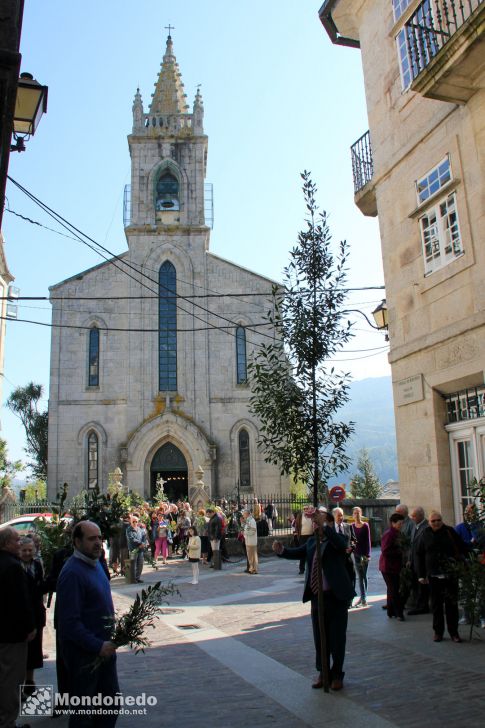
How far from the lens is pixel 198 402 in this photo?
3030 cm

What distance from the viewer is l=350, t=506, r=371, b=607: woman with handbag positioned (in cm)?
1134

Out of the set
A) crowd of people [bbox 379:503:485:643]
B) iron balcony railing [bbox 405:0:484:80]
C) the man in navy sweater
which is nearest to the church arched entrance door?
crowd of people [bbox 379:503:485:643]

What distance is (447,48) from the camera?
352 inches

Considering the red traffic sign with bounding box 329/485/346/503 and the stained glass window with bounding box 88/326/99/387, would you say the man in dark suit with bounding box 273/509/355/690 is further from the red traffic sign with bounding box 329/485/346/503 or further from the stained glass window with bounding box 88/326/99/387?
the stained glass window with bounding box 88/326/99/387

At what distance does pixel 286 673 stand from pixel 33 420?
43600 mm

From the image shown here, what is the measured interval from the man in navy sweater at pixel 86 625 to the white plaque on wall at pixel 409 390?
7481 millimetres

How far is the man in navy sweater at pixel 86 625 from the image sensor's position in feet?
14.0

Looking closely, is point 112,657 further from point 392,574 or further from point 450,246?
point 450,246

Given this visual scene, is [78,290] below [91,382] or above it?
above

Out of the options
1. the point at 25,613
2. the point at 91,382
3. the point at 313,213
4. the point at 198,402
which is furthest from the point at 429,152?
the point at 91,382

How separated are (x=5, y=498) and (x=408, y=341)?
19977 mm

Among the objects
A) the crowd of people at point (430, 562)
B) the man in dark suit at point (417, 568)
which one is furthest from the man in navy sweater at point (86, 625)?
the man in dark suit at point (417, 568)

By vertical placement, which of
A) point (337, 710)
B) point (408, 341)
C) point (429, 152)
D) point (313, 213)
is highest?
point (429, 152)

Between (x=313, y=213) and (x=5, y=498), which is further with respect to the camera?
(x=5, y=498)
